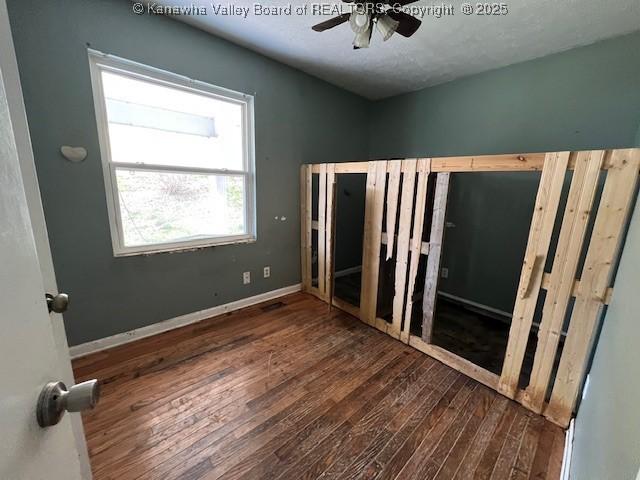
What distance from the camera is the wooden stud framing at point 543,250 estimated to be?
1.34 meters

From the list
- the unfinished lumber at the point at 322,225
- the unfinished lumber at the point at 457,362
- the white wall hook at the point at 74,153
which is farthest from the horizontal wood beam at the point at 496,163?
the white wall hook at the point at 74,153

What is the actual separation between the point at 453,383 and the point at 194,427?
1695 millimetres

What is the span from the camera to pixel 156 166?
7.00 feet

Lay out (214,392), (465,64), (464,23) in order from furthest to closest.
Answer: (465,64) → (464,23) → (214,392)

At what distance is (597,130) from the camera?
2191 mm

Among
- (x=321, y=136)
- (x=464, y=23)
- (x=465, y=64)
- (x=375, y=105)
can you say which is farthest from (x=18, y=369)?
(x=375, y=105)

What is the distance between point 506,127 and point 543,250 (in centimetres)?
176

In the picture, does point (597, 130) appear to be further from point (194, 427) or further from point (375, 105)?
point (194, 427)

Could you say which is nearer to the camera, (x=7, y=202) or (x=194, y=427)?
(x=7, y=202)

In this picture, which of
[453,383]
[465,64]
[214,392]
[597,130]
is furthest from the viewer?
[465,64]

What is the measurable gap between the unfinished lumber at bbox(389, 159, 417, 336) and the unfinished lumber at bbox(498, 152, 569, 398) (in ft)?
2.58

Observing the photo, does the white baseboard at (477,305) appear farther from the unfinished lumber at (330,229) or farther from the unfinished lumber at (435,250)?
the unfinished lumber at (330,229)

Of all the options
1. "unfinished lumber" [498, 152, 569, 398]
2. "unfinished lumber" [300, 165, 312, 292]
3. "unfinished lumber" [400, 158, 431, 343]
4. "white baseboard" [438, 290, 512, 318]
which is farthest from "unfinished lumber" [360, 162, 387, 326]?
"white baseboard" [438, 290, 512, 318]

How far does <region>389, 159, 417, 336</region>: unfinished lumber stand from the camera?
207 cm
